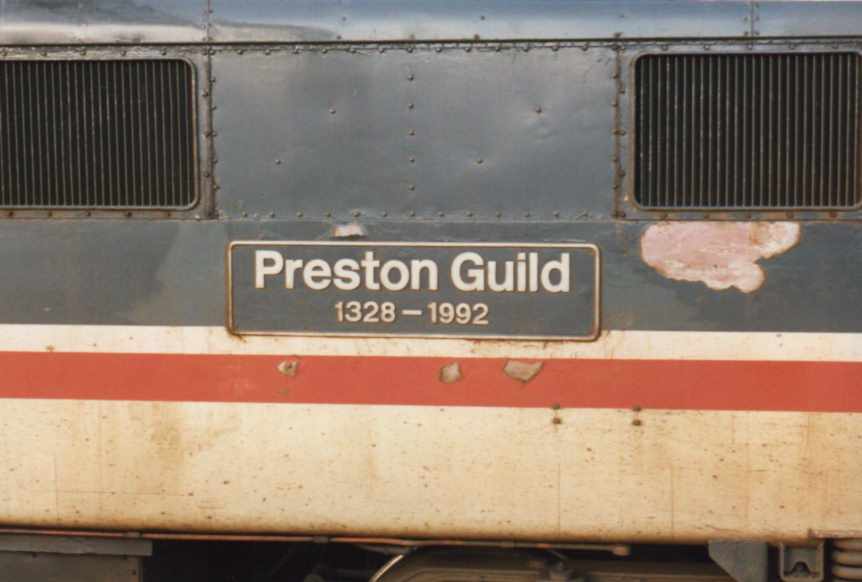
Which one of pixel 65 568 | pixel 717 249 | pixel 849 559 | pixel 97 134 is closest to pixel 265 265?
pixel 97 134

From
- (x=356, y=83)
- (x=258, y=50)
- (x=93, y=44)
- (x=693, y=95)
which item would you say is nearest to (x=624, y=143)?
(x=693, y=95)

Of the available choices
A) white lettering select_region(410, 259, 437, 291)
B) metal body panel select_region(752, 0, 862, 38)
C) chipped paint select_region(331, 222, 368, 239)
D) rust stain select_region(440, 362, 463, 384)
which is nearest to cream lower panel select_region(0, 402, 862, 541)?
rust stain select_region(440, 362, 463, 384)

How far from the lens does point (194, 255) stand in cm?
418

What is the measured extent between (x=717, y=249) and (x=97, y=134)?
7.93 feet

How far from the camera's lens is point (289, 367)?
4.15 m

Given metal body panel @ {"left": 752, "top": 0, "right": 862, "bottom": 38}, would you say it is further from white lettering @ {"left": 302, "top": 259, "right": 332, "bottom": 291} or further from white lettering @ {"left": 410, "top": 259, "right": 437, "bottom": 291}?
white lettering @ {"left": 302, "top": 259, "right": 332, "bottom": 291}

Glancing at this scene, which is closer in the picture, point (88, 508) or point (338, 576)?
point (88, 508)

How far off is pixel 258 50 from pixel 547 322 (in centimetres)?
151

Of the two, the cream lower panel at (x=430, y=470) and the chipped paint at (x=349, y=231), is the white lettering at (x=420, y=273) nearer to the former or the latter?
the chipped paint at (x=349, y=231)

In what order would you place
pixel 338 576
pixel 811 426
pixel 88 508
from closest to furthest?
pixel 811 426 → pixel 88 508 → pixel 338 576

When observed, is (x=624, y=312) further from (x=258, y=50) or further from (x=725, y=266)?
(x=258, y=50)

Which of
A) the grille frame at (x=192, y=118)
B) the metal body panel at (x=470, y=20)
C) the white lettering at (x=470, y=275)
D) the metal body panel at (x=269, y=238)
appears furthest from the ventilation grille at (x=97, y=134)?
the white lettering at (x=470, y=275)

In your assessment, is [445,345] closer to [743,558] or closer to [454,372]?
[454,372]

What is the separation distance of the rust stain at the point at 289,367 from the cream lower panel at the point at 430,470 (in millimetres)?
135
